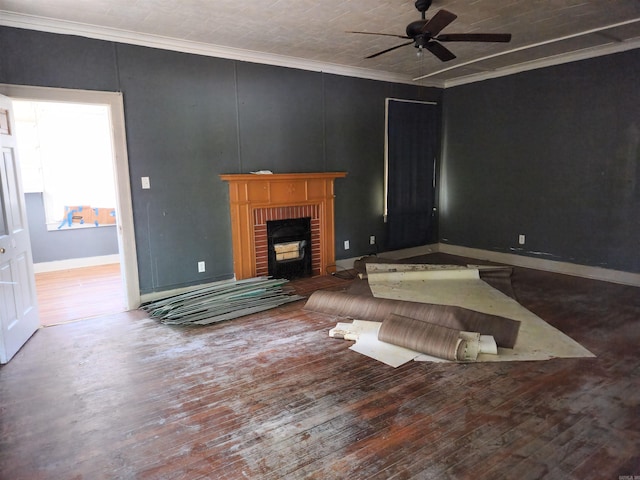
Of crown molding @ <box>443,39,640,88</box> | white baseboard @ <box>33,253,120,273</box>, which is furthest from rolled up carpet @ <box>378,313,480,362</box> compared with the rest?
white baseboard @ <box>33,253,120,273</box>

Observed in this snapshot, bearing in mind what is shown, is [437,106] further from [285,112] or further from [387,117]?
[285,112]

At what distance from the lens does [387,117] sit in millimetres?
5988

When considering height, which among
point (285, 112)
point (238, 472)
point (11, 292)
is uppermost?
point (285, 112)

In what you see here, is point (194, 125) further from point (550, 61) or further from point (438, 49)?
point (550, 61)

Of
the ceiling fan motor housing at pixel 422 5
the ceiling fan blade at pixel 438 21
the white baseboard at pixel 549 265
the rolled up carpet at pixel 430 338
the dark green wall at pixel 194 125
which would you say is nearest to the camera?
the ceiling fan blade at pixel 438 21

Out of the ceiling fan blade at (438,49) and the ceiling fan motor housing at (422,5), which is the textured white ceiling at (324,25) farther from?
the ceiling fan blade at (438,49)

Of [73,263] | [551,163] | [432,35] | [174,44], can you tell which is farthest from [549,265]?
[73,263]

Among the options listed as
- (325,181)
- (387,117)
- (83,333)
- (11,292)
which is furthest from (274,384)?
(387,117)

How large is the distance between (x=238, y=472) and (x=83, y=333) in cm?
252

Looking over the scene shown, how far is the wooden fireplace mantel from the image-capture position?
15.5 ft

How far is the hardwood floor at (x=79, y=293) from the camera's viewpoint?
13.7 feet

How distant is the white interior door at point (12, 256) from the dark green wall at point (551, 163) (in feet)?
19.4

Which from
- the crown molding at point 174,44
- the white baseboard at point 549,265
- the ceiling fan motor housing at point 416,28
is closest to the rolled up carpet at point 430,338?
the ceiling fan motor housing at point 416,28

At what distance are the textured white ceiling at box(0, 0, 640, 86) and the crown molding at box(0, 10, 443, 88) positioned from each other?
0.01 metres
